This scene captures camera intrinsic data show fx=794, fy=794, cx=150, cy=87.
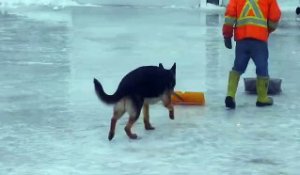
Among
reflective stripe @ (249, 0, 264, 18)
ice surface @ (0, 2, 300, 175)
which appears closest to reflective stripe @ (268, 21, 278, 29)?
reflective stripe @ (249, 0, 264, 18)

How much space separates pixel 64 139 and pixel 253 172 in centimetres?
194

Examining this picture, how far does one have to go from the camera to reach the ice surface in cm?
648

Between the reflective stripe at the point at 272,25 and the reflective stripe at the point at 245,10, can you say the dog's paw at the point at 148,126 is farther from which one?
the reflective stripe at the point at 272,25

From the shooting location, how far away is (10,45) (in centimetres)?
1459

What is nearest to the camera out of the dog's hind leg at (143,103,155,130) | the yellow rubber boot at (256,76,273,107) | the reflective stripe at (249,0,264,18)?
the dog's hind leg at (143,103,155,130)

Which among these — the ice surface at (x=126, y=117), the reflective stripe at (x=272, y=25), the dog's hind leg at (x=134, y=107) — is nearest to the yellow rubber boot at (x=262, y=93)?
the ice surface at (x=126, y=117)

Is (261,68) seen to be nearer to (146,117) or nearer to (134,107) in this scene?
(146,117)

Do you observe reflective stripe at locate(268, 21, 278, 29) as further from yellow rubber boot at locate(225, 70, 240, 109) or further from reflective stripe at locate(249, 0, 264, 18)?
yellow rubber boot at locate(225, 70, 240, 109)

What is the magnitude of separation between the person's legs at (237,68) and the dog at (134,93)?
5.01 ft

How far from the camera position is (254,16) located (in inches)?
340

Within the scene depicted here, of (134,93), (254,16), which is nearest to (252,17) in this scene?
(254,16)

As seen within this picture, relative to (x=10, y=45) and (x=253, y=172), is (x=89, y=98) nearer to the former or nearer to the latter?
(x=253, y=172)

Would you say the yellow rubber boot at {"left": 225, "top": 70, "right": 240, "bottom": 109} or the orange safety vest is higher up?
the orange safety vest

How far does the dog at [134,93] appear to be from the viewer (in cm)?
710
